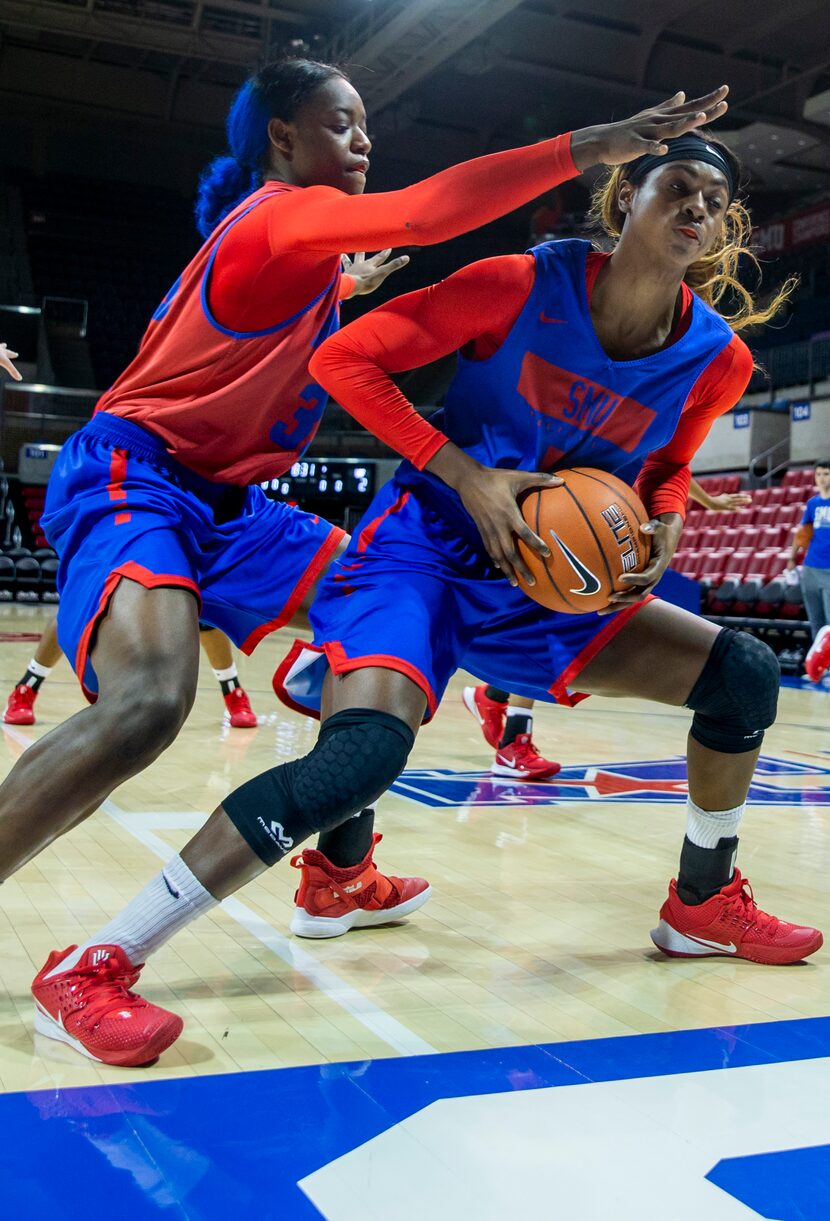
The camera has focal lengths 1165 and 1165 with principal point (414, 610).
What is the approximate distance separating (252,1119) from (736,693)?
123 centimetres

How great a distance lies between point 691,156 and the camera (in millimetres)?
2184

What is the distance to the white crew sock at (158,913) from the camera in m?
1.85

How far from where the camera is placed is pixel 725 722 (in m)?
2.36

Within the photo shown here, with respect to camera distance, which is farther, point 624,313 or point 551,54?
point 551,54

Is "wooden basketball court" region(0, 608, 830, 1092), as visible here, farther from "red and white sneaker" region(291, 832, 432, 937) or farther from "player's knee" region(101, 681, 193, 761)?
"player's knee" region(101, 681, 193, 761)

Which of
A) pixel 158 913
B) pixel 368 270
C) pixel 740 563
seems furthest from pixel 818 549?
pixel 158 913

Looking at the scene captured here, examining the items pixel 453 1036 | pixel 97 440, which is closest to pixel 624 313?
pixel 97 440

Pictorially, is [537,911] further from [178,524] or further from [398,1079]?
[178,524]

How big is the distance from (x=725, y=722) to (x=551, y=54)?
1749cm

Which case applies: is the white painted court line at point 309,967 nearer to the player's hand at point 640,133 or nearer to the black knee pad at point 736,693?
the black knee pad at point 736,693

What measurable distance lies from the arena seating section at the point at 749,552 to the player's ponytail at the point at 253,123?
9.55 m

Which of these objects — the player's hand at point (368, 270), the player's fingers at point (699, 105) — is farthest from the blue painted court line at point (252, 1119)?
the player's hand at point (368, 270)

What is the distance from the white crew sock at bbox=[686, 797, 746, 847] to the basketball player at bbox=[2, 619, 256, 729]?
3077 mm

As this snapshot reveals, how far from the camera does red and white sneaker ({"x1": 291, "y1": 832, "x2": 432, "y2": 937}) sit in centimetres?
248
